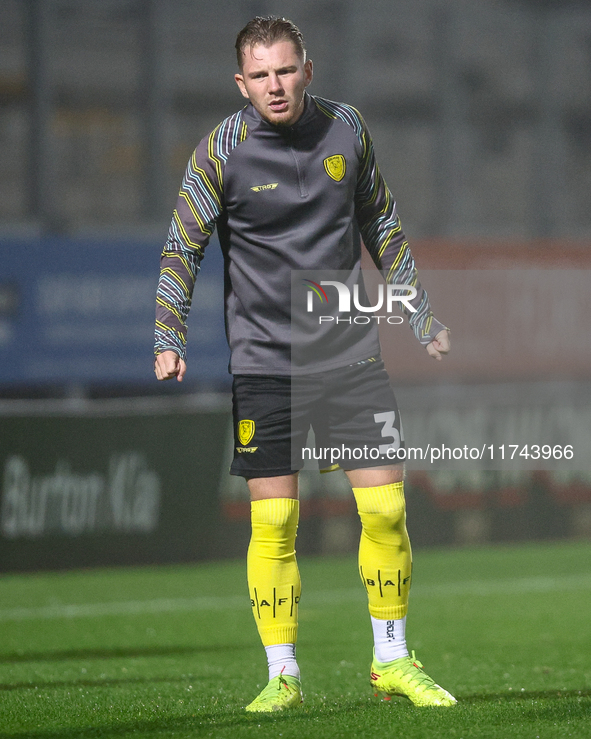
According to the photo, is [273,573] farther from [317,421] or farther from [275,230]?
[275,230]

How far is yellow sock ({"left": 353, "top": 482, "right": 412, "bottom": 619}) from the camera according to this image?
4.06m

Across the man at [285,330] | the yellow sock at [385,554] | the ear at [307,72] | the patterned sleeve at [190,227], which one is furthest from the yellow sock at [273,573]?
the ear at [307,72]

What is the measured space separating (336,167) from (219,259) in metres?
10.8

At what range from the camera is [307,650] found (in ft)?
22.1

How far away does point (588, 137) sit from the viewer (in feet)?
65.8

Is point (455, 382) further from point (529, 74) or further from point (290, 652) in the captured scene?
point (290, 652)

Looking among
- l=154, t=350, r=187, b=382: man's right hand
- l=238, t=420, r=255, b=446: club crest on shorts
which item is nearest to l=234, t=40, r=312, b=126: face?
l=154, t=350, r=187, b=382: man's right hand

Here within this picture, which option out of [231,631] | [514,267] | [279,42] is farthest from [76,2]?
[279,42]

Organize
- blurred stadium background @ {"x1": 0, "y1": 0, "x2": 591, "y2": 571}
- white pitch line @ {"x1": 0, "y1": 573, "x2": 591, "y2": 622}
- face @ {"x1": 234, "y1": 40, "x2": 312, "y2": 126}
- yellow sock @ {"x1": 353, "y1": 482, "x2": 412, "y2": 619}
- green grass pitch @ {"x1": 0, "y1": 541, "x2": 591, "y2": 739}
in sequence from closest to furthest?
green grass pitch @ {"x1": 0, "y1": 541, "x2": 591, "y2": 739} → face @ {"x1": 234, "y1": 40, "x2": 312, "y2": 126} → yellow sock @ {"x1": 353, "y1": 482, "x2": 412, "y2": 619} → white pitch line @ {"x1": 0, "y1": 573, "x2": 591, "y2": 622} → blurred stadium background @ {"x1": 0, "y1": 0, "x2": 591, "y2": 571}

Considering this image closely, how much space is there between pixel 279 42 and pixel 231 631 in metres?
4.40

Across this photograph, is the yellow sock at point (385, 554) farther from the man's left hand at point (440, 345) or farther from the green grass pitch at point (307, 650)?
the man's left hand at point (440, 345)

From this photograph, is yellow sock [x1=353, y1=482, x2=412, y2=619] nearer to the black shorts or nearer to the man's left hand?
the black shorts

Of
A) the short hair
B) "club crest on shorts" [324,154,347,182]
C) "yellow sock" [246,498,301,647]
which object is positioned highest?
the short hair

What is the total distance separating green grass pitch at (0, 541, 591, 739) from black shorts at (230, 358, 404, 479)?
0.74 metres
